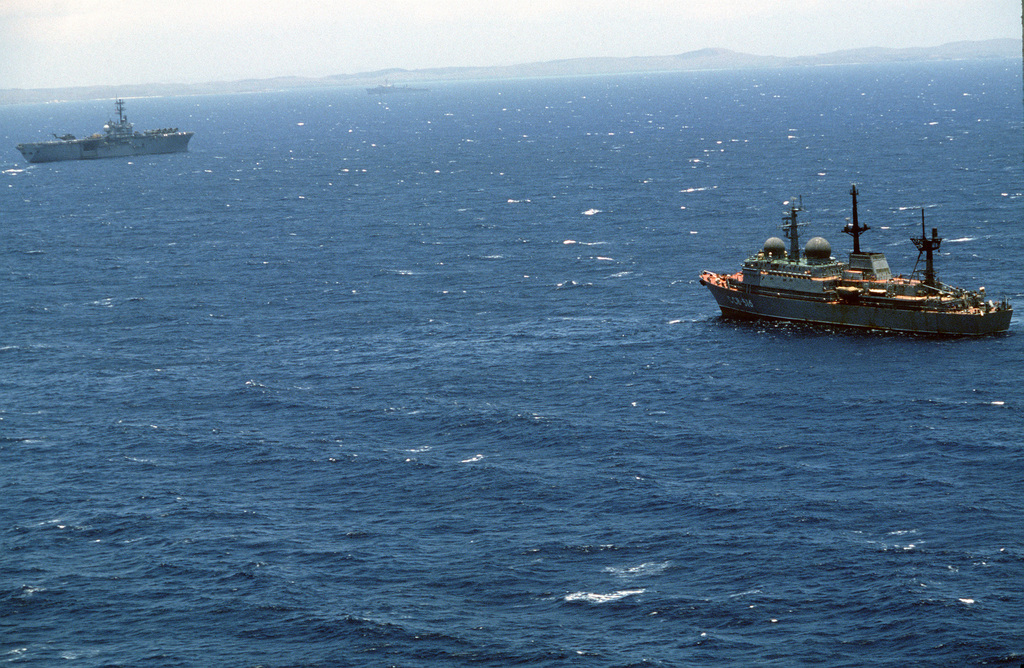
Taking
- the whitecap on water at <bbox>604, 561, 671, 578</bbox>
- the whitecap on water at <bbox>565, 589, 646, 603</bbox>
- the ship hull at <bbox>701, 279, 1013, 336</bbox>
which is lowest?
the whitecap on water at <bbox>565, 589, 646, 603</bbox>

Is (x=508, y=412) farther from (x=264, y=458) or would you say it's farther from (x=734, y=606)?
(x=734, y=606)

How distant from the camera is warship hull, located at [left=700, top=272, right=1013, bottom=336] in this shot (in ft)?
410

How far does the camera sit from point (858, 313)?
132 m

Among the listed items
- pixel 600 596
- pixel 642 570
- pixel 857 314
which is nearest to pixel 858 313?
pixel 857 314

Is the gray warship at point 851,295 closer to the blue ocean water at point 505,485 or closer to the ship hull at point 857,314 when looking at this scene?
the ship hull at point 857,314

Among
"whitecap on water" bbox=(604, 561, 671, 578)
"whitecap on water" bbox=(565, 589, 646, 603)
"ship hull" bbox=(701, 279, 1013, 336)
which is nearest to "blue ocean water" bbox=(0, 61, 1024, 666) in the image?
"whitecap on water" bbox=(604, 561, 671, 578)

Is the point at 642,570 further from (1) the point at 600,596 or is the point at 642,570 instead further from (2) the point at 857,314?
(2) the point at 857,314

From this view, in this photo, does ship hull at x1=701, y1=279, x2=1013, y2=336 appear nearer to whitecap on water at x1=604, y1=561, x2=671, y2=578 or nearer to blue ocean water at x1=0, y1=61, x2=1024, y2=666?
blue ocean water at x1=0, y1=61, x2=1024, y2=666

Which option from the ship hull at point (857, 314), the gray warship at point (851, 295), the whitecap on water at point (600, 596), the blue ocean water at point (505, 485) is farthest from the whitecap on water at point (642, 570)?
the gray warship at point (851, 295)

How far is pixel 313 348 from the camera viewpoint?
435 ft

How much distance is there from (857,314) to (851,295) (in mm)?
2241

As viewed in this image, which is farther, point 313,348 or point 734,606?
point 313,348

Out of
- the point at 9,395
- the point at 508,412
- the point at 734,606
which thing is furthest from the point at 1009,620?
the point at 9,395

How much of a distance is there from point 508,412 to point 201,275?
83.1 metres
